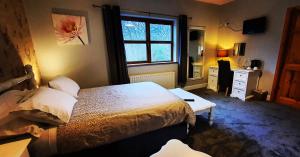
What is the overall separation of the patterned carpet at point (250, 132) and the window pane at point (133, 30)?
2202mm

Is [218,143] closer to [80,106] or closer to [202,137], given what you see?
[202,137]

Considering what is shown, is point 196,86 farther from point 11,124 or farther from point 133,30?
point 11,124

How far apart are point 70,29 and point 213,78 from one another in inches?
146

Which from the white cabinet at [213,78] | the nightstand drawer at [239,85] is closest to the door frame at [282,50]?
the nightstand drawer at [239,85]

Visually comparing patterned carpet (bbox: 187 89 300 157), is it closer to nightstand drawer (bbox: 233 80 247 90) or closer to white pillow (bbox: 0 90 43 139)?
nightstand drawer (bbox: 233 80 247 90)

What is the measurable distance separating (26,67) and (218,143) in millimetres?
2761

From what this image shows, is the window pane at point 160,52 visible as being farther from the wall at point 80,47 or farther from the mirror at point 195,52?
the mirror at point 195,52

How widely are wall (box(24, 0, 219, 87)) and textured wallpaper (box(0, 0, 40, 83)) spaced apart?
0.16m

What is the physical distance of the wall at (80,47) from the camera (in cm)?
231

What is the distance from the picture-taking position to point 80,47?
2639 millimetres

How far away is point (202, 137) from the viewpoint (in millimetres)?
1905

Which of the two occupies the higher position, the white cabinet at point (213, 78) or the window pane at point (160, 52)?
the window pane at point (160, 52)

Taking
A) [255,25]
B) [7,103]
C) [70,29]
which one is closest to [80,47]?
[70,29]

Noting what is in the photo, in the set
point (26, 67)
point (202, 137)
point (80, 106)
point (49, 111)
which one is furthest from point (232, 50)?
point (26, 67)
